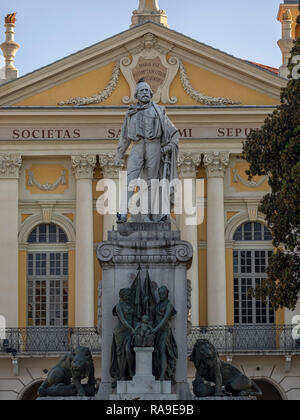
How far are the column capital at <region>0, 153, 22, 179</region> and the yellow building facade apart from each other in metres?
0.03

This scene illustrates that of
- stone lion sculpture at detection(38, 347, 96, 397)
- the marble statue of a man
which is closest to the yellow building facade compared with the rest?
the marble statue of a man

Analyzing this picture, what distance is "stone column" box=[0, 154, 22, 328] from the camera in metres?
41.3

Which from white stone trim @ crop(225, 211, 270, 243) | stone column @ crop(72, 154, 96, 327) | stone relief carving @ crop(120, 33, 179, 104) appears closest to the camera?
stone column @ crop(72, 154, 96, 327)

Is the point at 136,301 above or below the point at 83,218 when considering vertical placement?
below

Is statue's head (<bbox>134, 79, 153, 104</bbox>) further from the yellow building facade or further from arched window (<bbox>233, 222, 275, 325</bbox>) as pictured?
arched window (<bbox>233, 222, 275, 325</bbox>)

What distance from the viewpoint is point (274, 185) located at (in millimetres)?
27594

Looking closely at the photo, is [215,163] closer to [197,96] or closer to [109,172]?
[197,96]

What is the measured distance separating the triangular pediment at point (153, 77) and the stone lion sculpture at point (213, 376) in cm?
2425

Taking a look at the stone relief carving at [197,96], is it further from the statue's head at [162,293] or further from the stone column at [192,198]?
the statue's head at [162,293]

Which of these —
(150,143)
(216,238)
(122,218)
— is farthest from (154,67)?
(122,218)

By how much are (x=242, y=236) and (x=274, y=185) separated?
50.4ft
